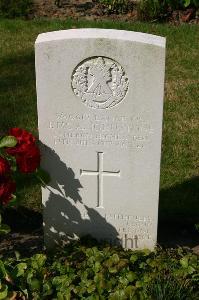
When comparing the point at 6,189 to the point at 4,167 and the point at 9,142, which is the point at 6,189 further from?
the point at 9,142

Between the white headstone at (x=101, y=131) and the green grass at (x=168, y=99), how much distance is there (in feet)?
2.21

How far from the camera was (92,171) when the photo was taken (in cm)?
412

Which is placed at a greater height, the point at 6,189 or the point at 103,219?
the point at 6,189

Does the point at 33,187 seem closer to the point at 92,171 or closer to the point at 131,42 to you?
the point at 92,171

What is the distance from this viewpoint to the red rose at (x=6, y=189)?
3.68m

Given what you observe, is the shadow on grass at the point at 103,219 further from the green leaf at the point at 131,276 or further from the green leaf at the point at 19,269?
the green leaf at the point at 19,269

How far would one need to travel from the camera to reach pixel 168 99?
21.7 ft

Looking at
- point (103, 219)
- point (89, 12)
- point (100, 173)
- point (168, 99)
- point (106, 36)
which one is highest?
point (106, 36)

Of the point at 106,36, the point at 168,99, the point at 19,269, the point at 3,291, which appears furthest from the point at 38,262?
the point at 168,99

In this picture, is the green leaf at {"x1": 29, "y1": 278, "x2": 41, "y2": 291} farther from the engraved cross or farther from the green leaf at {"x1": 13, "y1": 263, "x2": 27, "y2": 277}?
the engraved cross

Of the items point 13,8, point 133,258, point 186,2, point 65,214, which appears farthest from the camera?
point 13,8

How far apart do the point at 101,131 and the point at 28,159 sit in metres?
0.51

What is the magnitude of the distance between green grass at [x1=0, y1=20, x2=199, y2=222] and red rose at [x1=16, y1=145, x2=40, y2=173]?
117 centimetres

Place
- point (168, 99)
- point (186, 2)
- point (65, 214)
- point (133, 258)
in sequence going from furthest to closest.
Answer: point (186, 2), point (168, 99), point (65, 214), point (133, 258)
